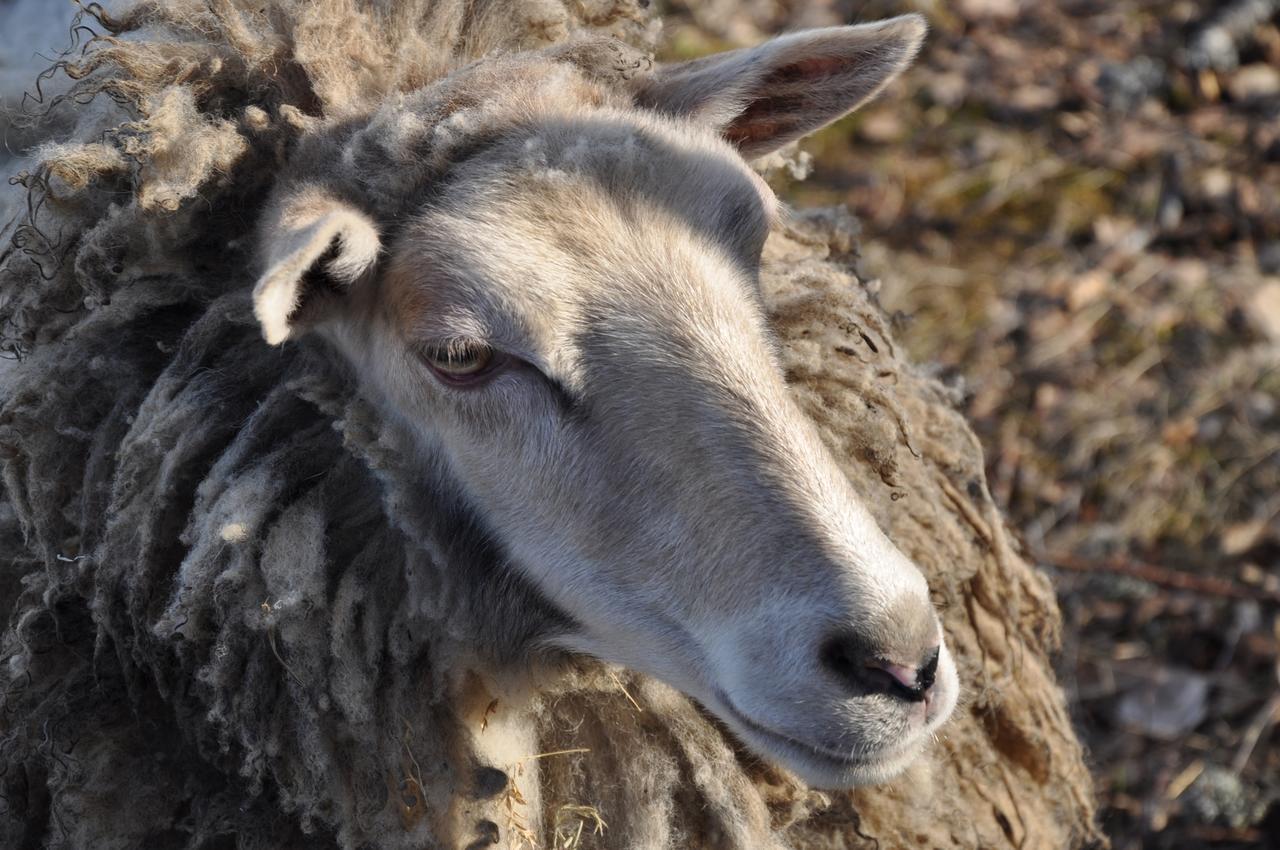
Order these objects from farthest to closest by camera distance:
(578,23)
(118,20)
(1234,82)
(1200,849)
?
(1234,82), (1200,849), (578,23), (118,20)

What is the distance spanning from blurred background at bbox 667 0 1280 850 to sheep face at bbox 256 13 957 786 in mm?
1563

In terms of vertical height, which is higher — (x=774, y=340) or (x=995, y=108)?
(x=774, y=340)

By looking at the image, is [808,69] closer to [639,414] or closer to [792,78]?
[792,78]

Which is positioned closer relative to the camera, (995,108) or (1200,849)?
(1200,849)

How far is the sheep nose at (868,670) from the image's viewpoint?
6.49 ft

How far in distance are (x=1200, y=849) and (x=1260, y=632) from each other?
0.75m

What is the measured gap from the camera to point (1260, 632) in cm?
409

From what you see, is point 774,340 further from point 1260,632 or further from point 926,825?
point 1260,632

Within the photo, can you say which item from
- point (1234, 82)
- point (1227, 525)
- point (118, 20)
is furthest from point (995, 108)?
point (118, 20)

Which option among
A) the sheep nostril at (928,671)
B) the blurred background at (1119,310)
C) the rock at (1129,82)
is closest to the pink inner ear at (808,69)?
the sheep nostril at (928,671)

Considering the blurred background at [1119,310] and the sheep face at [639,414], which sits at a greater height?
the sheep face at [639,414]

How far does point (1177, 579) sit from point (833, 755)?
2.54 meters

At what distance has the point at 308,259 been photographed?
2027mm

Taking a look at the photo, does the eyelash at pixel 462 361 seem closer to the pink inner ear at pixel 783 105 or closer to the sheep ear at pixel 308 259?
the sheep ear at pixel 308 259
